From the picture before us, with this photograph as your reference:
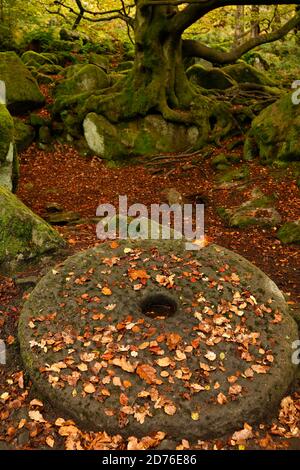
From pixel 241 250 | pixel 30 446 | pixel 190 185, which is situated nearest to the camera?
pixel 30 446

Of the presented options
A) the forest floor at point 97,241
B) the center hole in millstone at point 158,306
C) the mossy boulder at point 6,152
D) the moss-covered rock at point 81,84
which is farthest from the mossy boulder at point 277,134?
the center hole in millstone at point 158,306

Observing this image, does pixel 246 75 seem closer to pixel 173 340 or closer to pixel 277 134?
pixel 277 134

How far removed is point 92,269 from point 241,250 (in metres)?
3.44

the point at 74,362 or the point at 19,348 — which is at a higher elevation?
the point at 74,362

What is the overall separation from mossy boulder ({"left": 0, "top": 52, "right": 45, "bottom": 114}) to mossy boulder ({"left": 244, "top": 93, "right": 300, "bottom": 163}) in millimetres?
7010

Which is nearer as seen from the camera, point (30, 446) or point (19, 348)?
point (30, 446)

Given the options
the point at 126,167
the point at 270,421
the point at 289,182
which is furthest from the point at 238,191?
the point at 270,421

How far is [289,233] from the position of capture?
784 centimetres

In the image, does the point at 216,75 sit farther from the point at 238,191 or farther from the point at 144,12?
the point at 238,191

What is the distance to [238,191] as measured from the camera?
9734mm

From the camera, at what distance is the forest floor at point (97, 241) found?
3844 mm

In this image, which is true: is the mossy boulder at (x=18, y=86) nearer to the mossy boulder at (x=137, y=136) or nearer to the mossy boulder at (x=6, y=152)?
the mossy boulder at (x=137, y=136)

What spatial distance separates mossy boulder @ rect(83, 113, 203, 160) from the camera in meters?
12.1

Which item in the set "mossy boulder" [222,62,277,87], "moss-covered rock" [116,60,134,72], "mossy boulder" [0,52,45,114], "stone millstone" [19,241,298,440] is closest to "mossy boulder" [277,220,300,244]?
"stone millstone" [19,241,298,440]
